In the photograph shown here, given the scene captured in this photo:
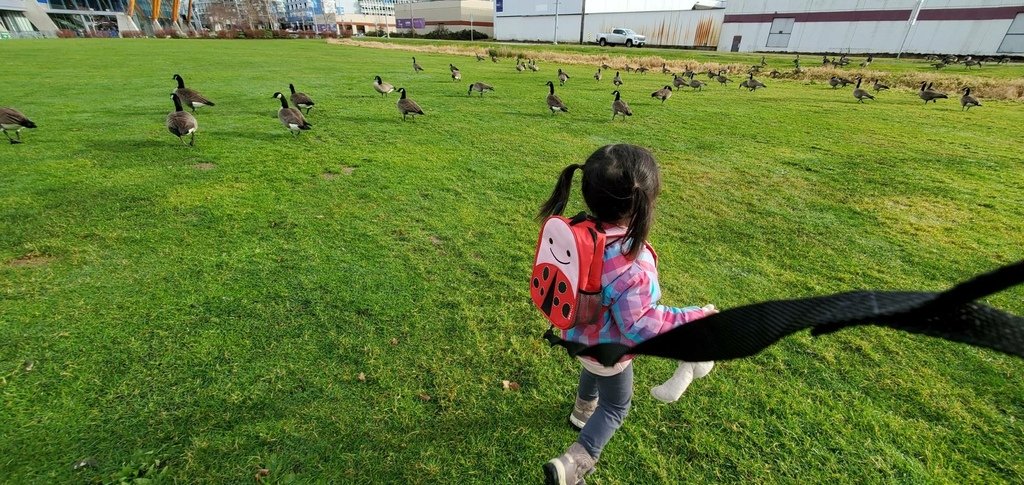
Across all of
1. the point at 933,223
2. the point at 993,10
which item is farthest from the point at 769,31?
the point at 933,223

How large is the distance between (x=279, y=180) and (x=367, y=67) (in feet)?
70.7

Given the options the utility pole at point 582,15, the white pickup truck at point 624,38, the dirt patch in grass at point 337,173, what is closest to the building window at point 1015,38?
the white pickup truck at point 624,38

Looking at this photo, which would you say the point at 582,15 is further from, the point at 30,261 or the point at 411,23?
the point at 30,261

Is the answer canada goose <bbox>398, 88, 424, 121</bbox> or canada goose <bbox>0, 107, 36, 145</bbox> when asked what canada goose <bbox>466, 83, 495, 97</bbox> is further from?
canada goose <bbox>0, 107, 36, 145</bbox>

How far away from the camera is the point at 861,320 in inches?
32.6

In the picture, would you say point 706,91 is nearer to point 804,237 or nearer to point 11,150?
point 804,237

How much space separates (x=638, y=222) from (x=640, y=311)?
1.36ft

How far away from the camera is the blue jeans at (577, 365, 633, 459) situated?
95.2 inches

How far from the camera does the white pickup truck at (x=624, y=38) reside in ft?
183

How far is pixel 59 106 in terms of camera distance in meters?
12.2

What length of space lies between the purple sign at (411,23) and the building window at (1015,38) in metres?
91.1

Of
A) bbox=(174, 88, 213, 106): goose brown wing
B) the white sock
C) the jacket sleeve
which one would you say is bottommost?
bbox=(174, 88, 213, 106): goose brown wing

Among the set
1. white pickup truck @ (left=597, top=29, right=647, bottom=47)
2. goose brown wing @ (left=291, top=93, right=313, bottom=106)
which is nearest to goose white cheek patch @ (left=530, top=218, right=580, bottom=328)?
goose brown wing @ (left=291, top=93, right=313, bottom=106)

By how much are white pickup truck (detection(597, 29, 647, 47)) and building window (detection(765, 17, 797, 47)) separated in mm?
14790
